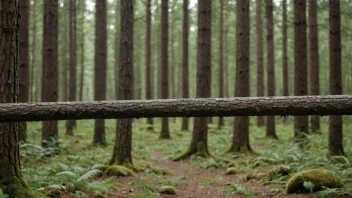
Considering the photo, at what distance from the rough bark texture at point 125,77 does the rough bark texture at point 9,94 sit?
15.6 feet

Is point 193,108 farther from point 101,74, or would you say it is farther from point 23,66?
point 101,74

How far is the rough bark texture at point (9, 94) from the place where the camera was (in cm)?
547

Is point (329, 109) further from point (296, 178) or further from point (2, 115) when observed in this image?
point (2, 115)

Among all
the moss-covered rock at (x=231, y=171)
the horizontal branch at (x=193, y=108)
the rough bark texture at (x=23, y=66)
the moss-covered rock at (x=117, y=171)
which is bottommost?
the moss-covered rock at (x=231, y=171)

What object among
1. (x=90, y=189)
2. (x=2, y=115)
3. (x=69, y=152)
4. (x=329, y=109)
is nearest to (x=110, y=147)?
(x=69, y=152)

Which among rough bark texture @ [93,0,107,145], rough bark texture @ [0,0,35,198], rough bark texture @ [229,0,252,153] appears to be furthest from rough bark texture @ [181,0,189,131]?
rough bark texture @ [0,0,35,198]

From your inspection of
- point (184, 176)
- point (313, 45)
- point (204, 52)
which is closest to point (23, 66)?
point (204, 52)

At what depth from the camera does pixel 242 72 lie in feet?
44.1

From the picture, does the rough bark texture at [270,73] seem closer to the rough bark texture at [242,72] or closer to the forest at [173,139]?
the forest at [173,139]

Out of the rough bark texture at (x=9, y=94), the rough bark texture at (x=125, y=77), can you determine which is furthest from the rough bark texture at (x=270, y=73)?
the rough bark texture at (x=9, y=94)

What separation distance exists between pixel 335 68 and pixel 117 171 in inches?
288

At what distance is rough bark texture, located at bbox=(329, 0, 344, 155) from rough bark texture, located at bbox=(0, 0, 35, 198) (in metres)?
8.56

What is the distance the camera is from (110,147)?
16469 mm

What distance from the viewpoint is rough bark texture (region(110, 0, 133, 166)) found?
10.3 meters
